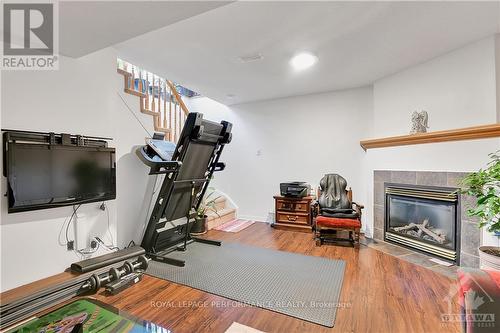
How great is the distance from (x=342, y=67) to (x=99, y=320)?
12.8 ft

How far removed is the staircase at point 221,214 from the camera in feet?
14.8

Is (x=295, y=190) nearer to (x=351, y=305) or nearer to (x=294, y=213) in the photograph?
(x=294, y=213)

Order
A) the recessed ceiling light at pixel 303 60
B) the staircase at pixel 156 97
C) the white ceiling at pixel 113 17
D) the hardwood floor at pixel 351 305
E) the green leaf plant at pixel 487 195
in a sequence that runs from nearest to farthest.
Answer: the white ceiling at pixel 113 17
the hardwood floor at pixel 351 305
the green leaf plant at pixel 487 195
the recessed ceiling light at pixel 303 60
the staircase at pixel 156 97

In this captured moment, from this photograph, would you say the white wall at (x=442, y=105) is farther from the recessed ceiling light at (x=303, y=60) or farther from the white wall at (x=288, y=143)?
the recessed ceiling light at (x=303, y=60)

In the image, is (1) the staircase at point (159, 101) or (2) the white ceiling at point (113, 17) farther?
(1) the staircase at point (159, 101)

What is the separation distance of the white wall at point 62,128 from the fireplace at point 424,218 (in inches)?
154

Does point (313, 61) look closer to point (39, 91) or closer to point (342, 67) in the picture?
point (342, 67)

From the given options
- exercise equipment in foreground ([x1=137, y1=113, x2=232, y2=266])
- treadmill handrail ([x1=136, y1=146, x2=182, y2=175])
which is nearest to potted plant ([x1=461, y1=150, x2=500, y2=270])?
exercise equipment in foreground ([x1=137, y1=113, x2=232, y2=266])

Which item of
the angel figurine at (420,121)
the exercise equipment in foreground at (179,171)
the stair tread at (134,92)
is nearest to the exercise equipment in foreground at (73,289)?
the exercise equipment in foreground at (179,171)

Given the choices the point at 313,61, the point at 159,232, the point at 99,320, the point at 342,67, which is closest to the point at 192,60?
the point at 313,61

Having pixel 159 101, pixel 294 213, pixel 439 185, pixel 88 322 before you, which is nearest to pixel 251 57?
pixel 159 101

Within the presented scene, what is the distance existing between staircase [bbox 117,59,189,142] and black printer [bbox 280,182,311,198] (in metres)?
2.30

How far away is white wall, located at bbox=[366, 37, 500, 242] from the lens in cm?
253

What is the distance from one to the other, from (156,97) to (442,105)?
13.8 feet
